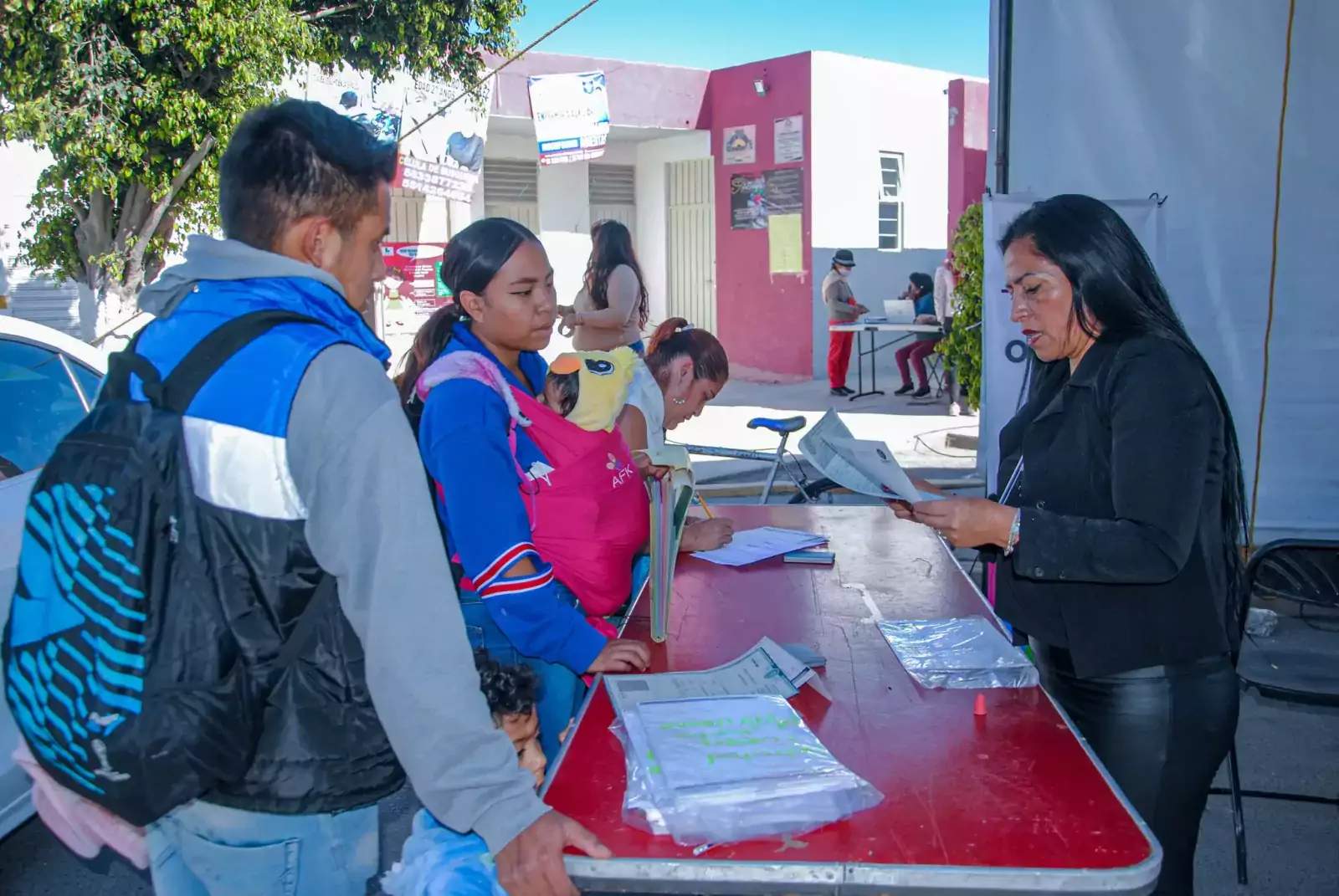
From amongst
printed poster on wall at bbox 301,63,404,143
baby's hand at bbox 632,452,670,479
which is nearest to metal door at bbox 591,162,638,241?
printed poster on wall at bbox 301,63,404,143

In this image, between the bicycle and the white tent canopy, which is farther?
the bicycle

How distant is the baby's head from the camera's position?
80.6 inches

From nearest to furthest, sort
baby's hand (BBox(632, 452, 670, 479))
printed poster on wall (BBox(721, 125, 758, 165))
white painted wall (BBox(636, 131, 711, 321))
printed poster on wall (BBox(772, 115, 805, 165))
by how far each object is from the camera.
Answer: baby's hand (BBox(632, 452, 670, 479)), printed poster on wall (BBox(772, 115, 805, 165)), printed poster on wall (BBox(721, 125, 758, 165)), white painted wall (BBox(636, 131, 711, 321))

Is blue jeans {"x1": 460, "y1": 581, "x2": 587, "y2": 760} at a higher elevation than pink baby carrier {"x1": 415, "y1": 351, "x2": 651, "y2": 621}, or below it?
below

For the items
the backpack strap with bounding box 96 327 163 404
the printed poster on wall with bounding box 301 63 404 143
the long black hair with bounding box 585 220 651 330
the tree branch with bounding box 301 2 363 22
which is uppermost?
the tree branch with bounding box 301 2 363 22

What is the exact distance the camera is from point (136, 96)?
721 cm

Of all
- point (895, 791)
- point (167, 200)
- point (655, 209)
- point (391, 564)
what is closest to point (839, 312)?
point (655, 209)

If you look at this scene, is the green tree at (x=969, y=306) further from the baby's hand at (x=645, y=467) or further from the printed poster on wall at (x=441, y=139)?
the printed poster on wall at (x=441, y=139)

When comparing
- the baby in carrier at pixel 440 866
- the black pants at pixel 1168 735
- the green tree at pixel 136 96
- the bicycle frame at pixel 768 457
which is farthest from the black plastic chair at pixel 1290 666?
the green tree at pixel 136 96

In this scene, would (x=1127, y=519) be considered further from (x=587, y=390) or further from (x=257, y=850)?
(x=257, y=850)

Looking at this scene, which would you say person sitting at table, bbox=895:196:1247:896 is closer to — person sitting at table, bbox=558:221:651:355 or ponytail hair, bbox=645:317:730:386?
ponytail hair, bbox=645:317:730:386

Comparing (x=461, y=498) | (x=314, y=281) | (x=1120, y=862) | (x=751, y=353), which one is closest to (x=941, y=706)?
(x=1120, y=862)

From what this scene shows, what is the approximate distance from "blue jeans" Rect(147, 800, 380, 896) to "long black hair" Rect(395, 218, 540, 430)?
107cm

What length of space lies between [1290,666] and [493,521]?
3544 mm
